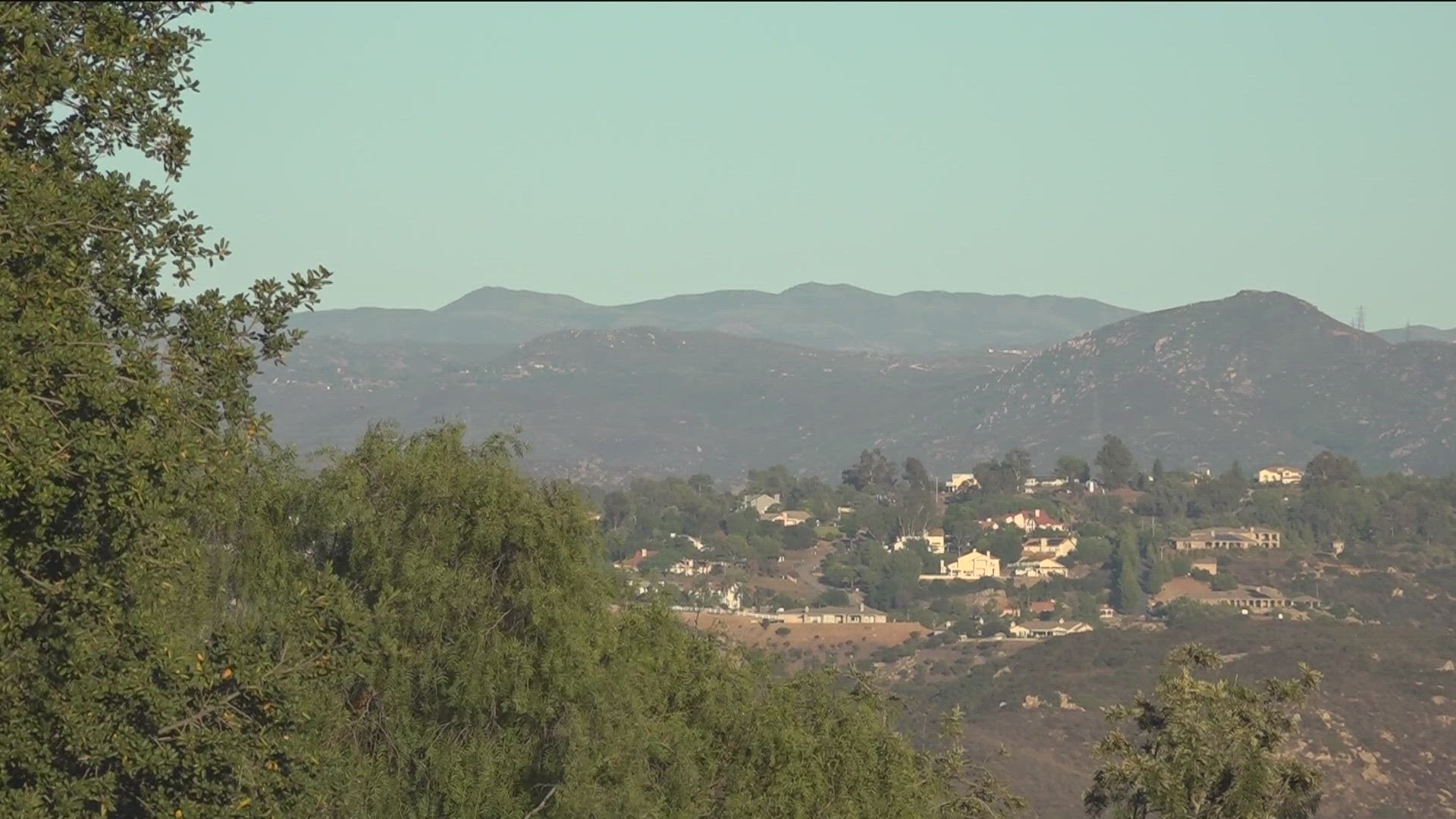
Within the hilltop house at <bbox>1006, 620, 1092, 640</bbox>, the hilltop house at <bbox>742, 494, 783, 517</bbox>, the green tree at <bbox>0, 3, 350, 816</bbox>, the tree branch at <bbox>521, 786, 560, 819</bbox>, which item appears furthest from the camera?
the hilltop house at <bbox>742, 494, 783, 517</bbox>

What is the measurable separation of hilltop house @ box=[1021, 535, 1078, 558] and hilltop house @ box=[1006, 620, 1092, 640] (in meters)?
29.1

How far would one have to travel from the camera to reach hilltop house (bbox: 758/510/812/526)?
591ft

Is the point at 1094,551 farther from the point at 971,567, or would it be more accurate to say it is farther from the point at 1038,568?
the point at 971,567

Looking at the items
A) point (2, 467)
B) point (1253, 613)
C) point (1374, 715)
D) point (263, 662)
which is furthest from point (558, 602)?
point (1253, 613)

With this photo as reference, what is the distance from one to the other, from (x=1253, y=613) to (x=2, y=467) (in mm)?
122446

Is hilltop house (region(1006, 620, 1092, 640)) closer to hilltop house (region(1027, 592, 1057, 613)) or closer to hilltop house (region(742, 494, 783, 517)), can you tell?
hilltop house (region(1027, 592, 1057, 613))

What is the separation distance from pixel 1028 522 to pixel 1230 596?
4030cm

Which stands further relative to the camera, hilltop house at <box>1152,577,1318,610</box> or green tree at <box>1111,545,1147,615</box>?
green tree at <box>1111,545,1147,615</box>

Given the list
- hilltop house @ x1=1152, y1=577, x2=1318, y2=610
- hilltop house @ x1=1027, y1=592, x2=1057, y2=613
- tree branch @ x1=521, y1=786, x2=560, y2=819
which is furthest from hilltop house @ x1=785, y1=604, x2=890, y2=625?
tree branch @ x1=521, y1=786, x2=560, y2=819

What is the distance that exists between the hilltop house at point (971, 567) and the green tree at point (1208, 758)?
134751 mm

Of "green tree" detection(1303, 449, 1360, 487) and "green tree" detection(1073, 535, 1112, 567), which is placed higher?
"green tree" detection(1303, 449, 1360, 487)

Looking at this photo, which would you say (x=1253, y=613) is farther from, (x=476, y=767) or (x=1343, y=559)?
(x=476, y=767)

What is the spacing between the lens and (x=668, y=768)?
2156cm

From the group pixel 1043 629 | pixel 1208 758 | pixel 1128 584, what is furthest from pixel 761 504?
pixel 1208 758
